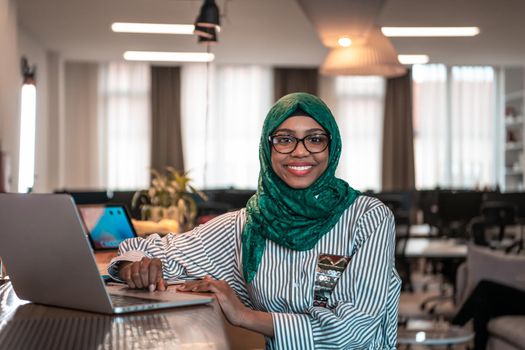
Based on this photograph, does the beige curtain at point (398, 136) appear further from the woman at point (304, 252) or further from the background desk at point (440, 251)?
the woman at point (304, 252)

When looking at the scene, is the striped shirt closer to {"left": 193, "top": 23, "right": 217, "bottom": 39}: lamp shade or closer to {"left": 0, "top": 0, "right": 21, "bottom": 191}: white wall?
{"left": 193, "top": 23, "right": 217, "bottom": 39}: lamp shade

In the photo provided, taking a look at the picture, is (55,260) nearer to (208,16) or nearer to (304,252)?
(304,252)

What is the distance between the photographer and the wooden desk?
125cm

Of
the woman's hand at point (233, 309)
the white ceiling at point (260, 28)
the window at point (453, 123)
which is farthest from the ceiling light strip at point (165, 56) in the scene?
the woman's hand at point (233, 309)

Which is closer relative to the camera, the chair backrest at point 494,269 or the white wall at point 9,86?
the chair backrest at point 494,269

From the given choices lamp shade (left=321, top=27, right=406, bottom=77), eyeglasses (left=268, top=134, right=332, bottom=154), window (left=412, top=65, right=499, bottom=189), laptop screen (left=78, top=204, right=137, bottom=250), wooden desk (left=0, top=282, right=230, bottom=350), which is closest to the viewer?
wooden desk (left=0, top=282, right=230, bottom=350)

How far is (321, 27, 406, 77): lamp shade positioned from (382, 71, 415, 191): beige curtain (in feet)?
21.7

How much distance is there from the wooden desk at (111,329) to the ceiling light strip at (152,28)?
28.2 feet

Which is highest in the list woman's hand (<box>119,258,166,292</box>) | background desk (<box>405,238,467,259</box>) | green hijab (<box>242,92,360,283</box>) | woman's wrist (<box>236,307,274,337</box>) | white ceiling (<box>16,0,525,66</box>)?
white ceiling (<box>16,0,525,66</box>)

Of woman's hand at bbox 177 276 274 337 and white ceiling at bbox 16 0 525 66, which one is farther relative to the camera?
A: white ceiling at bbox 16 0 525 66

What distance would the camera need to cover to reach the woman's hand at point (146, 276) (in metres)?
1.84

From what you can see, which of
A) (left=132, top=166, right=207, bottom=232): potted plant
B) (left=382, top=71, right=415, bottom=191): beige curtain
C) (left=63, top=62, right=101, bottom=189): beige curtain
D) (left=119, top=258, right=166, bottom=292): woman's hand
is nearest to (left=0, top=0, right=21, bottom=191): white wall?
(left=132, top=166, right=207, bottom=232): potted plant

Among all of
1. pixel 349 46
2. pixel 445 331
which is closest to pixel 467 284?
pixel 445 331

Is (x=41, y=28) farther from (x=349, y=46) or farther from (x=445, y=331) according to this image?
(x=445, y=331)
